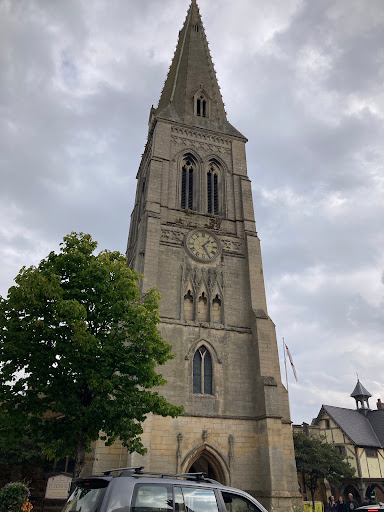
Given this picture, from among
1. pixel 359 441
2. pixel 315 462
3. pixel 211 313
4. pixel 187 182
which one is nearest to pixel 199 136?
pixel 187 182

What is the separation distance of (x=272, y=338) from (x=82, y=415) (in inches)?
556

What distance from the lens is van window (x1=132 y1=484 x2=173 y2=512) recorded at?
484cm

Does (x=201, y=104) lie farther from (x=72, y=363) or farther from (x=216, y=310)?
(x=72, y=363)

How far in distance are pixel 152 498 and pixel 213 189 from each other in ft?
85.9

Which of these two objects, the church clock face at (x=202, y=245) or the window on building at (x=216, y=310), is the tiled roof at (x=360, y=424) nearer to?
the window on building at (x=216, y=310)

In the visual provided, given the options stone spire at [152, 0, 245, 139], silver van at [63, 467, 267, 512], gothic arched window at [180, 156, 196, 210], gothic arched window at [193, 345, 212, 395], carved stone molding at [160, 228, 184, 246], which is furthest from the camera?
stone spire at [152, 0, 245, 139]

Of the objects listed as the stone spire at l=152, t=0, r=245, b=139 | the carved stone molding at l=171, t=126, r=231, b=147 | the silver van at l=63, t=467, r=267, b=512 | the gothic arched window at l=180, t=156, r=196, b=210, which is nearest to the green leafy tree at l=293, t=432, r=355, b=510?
the gothic arched window at l=180, t=156, r=196, b=210

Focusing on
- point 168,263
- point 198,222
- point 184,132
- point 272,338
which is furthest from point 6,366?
point 184,132

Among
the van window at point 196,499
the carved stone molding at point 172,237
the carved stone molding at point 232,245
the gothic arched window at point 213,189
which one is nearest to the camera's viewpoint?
the van window at point 196,499

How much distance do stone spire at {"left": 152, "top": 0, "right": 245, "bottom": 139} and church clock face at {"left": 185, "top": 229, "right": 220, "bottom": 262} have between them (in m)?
10.4

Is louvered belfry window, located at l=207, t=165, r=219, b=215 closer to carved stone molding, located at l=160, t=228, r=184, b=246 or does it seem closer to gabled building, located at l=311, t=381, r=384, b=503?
carved stone molding, located at l=160, t=228, r=184, b=246

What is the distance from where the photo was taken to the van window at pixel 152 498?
4.84 metres

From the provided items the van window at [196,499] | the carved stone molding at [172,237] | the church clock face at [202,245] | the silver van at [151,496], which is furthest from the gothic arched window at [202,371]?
the van window at [196,499]

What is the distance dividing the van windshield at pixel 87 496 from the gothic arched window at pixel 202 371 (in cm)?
1641
